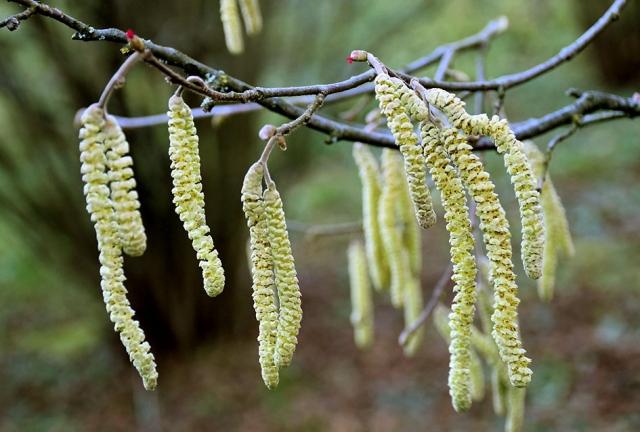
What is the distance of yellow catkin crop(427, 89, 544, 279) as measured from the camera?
767 millimetres

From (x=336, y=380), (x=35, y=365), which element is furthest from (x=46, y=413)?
(x=336, y=380)

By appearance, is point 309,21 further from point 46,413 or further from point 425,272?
point 46,413

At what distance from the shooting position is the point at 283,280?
33.0 inches

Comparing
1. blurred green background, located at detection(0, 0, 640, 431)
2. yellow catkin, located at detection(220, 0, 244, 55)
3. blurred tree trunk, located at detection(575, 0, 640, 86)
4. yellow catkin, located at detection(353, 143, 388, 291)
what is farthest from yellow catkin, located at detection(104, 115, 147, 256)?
blurred tree trunk, located at detection(575, 0, 640, 86)

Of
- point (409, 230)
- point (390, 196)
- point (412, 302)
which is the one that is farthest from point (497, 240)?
point (412, 302)

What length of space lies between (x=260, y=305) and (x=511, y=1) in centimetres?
948

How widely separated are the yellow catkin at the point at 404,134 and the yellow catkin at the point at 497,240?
0.04 m

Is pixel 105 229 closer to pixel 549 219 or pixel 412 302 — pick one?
pixel 549 219

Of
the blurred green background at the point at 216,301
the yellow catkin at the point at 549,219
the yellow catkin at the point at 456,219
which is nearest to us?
the yellow catkin at the point at 456,219

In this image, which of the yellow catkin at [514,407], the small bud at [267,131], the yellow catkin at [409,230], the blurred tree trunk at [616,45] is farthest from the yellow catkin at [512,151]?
the blurred tree trunk at [616,45]

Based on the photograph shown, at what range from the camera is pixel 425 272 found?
16.7 feet

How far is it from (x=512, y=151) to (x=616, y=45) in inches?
326

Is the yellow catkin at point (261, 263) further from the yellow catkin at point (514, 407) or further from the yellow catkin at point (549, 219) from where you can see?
the yellow catkin at point (514, 407)

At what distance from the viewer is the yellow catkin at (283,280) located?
82 cm
